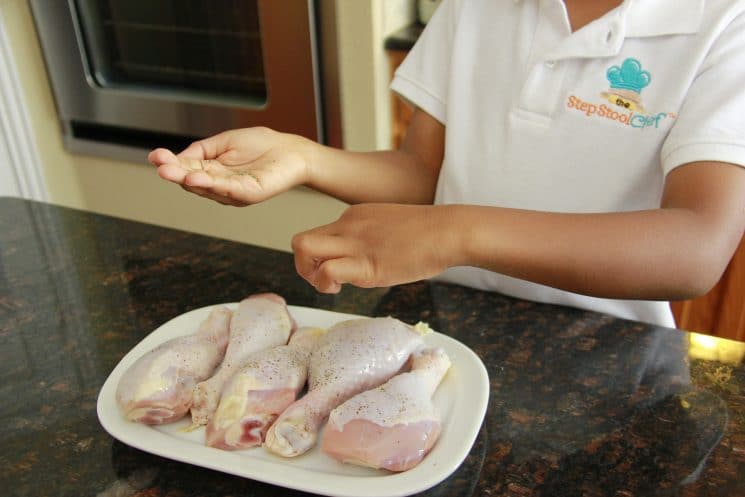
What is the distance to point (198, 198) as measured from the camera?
1754mm

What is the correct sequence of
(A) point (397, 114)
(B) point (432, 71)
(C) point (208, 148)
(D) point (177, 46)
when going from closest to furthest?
(C) point (208, 148) < (B) point (432, 71) < (A) point (397, 114) < (D) point (177, 46)

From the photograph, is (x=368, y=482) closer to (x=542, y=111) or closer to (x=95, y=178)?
(x=542, y=111)

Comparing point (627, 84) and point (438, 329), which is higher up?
point (627, 84)

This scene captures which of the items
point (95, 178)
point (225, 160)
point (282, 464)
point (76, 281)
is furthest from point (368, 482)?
point (95, 178)

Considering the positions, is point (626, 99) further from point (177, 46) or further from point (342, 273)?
point (177, 46)

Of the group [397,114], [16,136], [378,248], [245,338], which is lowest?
[16,136]

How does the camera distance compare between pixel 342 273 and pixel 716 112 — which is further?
pixel 716 112

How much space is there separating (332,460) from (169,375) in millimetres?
162

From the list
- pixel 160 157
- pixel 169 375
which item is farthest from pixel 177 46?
pixel 169 375

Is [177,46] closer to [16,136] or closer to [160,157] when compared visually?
[16,136]

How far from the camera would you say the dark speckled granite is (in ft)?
1.77

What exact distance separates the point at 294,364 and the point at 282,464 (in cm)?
10

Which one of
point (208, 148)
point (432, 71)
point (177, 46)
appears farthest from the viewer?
point (177, 46)

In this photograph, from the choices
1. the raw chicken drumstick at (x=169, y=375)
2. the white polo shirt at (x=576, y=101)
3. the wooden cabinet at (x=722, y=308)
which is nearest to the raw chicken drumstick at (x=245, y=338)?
the raw chicken drumstick at (x=169, y=375)
